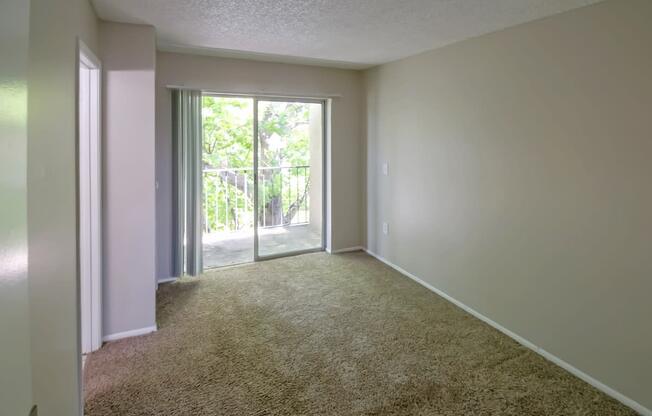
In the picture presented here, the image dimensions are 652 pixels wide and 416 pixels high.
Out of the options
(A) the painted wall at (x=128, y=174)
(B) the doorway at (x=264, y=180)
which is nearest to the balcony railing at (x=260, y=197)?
(B) the doorway at (x=264, y=180)

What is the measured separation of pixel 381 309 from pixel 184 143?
255cm

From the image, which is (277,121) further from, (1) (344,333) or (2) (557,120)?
(2) (557,120)

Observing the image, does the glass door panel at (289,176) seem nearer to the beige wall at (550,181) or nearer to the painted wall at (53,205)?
the beige wall at (550,181)

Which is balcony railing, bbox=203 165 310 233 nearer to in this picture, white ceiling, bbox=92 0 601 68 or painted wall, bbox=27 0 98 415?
white ceiling, bbox=92 0 601 68

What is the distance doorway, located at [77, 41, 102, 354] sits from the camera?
8.59 ft

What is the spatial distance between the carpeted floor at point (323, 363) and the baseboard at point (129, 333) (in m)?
0.06

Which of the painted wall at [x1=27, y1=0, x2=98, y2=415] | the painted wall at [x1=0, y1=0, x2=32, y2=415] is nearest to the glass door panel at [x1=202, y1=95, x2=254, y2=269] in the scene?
the painted wall at [x1=27, y1=0, x2=98, y2=415]

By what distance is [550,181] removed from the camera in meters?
2.64

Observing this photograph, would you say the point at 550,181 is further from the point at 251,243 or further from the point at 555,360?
the point at 251,243

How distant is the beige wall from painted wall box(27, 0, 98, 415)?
2.81 meters

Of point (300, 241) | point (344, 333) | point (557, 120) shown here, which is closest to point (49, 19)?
point (344, 333)

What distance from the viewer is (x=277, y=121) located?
479 cm

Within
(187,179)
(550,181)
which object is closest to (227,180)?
(187,179)

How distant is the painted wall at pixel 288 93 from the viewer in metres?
3.97
